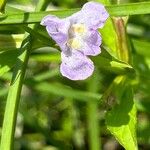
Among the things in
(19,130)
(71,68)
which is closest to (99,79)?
(19,130)

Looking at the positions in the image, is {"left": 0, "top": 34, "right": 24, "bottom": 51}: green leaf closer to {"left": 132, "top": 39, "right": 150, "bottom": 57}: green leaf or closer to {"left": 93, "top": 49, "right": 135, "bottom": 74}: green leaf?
{"left": 93, "top": 49, "right": 135, "bottom": 74}: green leaf

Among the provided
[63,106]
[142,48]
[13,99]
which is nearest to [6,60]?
[13,99]

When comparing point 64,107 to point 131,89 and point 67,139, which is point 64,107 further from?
point 131,89

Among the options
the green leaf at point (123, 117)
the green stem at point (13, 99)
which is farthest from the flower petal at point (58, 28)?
the green leaf at point (123, 117)

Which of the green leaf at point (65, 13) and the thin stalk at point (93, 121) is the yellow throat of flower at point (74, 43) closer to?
the green leaf at point (65, 13)

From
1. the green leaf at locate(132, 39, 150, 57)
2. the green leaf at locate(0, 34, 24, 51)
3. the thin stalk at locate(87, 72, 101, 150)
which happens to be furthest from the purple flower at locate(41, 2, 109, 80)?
the thin stalk at locate(87, 72, 101, 150)

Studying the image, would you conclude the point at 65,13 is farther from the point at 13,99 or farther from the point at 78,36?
the point at 13,99
